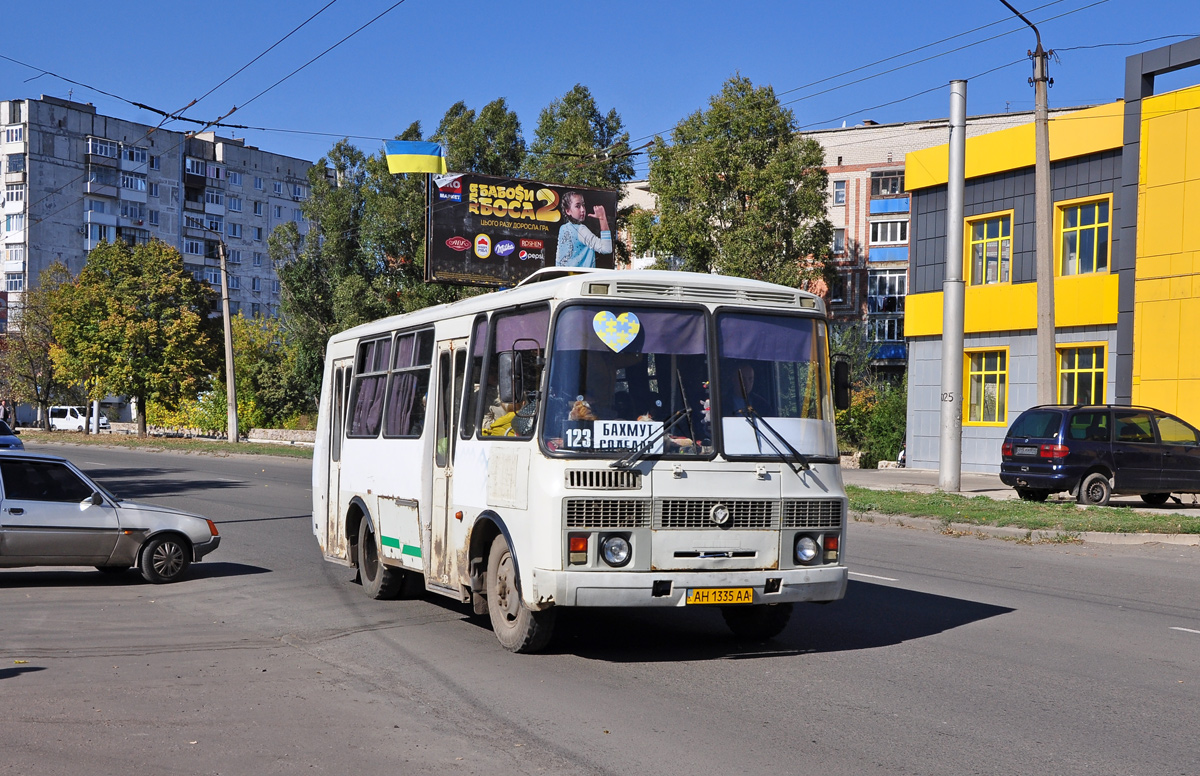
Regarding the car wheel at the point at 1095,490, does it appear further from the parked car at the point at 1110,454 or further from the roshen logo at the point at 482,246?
the roshen logo at the point at 482,246

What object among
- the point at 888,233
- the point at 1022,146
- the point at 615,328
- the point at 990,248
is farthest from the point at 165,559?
the point at 888,233

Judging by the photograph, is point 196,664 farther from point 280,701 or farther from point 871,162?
point 871,162

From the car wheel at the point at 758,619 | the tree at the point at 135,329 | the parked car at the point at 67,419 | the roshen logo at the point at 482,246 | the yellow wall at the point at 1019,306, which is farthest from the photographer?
the parked car at the point at 67,419

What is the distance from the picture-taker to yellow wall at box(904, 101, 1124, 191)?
3014 cm

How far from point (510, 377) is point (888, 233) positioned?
72.5 metres

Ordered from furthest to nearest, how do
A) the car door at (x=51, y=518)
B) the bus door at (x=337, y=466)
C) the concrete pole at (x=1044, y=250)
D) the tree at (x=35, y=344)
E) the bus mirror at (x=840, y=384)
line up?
the tree at (x=35, y=344) → the concrete pole at (x=1044, y=250) → the bus door at (x=337, y=466) → the car door at (x=51, y=518) → the bus mirror at (x=840, y=384)

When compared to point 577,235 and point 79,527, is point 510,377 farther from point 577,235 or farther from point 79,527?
point 577,235

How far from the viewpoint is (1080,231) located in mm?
31500

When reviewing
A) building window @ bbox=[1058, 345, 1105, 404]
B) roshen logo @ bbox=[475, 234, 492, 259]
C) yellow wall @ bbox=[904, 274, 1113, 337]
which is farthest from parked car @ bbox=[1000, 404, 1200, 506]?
roshen logo @ bbox=[475, 234, 492, 259]

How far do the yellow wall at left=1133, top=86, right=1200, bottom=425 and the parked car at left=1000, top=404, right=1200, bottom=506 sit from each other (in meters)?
6.05

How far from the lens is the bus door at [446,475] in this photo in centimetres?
951

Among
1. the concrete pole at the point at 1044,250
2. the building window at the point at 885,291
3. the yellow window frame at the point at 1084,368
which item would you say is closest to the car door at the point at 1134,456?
the concrete pole at the point at 1044,250

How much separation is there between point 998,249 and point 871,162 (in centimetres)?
4948

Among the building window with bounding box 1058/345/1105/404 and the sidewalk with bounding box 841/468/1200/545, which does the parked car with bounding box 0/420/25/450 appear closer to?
the sidewalk with bounding box 841/468/1200/545
